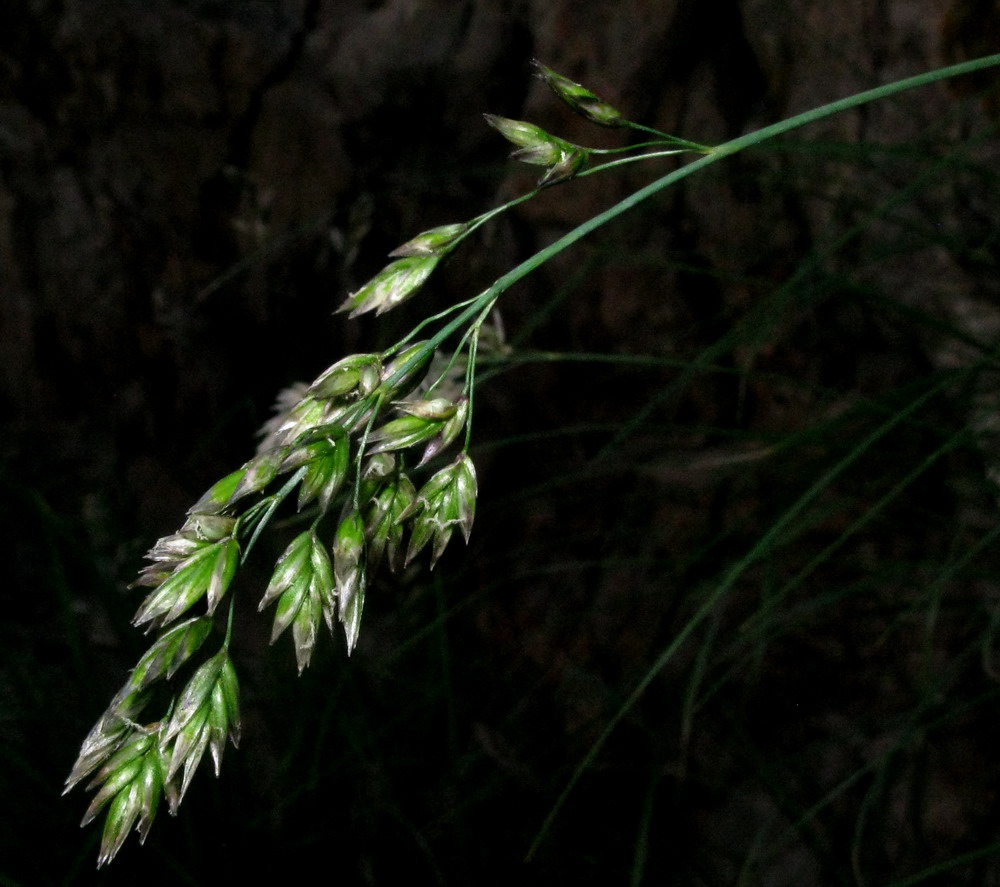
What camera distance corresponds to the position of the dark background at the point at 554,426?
4.29ft

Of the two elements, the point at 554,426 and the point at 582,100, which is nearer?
the point at 582,100

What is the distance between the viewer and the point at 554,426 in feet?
7.00

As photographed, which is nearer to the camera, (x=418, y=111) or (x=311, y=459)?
(x=311, y=459)

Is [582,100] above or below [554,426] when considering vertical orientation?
above

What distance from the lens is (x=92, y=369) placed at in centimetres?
247

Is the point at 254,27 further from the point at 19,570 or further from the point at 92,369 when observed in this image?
the point at 19,570

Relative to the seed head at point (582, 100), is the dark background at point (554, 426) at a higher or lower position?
lower

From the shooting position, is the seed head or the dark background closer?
the seed head

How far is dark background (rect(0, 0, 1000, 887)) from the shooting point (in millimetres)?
1308

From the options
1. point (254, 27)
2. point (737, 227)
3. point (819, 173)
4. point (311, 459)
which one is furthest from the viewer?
point (254, 27)

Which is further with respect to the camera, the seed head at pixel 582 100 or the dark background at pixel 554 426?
the dark background at pixel 554 426

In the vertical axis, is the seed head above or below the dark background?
above

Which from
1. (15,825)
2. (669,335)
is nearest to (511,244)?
(669,335)

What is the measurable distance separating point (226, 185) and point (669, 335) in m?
1.08
